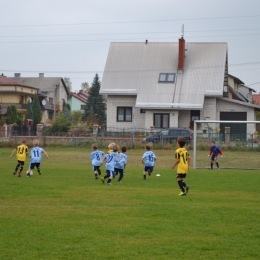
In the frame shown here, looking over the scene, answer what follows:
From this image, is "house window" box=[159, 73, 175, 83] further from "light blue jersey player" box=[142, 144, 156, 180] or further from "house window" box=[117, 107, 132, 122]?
"light blue jersey player" box=[142, 144, 156, 180]

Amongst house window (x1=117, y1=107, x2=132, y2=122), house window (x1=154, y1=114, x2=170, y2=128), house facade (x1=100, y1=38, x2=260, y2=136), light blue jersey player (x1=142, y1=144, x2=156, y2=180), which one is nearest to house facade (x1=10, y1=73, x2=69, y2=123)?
house facade (x1=100, y1=38, x2=260, y2=136)

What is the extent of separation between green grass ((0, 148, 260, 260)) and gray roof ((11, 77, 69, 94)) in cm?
7980

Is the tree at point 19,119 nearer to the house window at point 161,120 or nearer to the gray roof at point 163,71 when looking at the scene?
the gray roof at point 163,71

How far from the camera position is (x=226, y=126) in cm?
3825

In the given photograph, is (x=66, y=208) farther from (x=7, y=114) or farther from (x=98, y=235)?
(x=7, y=114)

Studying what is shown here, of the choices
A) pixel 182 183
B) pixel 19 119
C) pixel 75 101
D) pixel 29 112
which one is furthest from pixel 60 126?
pixel 75 101

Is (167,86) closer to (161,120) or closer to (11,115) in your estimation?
(161,120)

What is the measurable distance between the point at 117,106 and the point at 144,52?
6921 millimetres

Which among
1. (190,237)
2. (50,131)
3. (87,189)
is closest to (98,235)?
(190,237)

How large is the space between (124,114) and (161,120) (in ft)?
13.4

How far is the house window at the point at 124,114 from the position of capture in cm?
5531

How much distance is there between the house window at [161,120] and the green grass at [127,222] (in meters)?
33.5

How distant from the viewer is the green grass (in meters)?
9.00

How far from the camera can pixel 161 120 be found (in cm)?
5347
